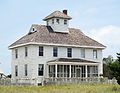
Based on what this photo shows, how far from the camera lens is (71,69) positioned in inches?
2041

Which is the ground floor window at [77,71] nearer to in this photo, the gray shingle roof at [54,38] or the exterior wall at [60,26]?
the gray shingle roof at [54,38]

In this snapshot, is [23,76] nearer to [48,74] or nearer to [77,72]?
[48,74]

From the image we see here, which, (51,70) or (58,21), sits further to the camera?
(58,21)

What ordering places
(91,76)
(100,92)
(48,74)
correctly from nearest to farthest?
(100,92) < (48,74) < (91,76)

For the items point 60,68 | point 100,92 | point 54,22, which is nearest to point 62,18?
point 54,22

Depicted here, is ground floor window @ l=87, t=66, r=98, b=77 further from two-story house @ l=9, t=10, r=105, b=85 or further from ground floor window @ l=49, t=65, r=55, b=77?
ground floor window @ l=49, t=65, r=55, b=77

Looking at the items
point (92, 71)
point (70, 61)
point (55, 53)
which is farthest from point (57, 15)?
point (92, 71)

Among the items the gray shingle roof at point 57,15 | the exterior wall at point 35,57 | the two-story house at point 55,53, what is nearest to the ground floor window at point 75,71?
the two-story house at point 55,53

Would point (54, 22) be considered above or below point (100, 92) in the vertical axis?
above

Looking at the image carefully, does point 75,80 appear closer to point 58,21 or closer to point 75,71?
point 75,71

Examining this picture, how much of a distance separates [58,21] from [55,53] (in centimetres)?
565

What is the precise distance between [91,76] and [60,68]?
18.0ft

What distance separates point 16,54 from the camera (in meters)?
55.4

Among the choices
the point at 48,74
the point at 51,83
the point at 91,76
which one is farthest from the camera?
the point at 91,76
